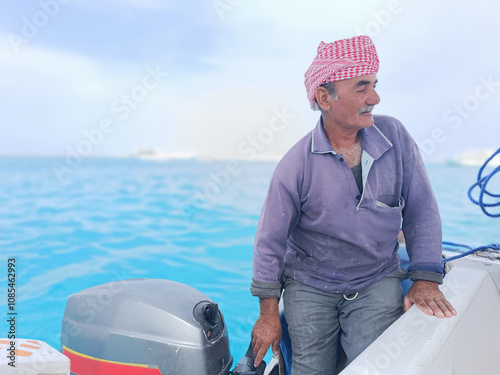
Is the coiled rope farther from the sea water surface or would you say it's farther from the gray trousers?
the sea water surface

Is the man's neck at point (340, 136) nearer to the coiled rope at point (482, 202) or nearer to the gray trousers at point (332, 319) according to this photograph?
the gray trousers at point (332, 319)

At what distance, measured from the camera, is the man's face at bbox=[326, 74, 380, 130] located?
1.34 meters

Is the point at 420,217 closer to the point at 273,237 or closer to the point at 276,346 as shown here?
the point at 273,237

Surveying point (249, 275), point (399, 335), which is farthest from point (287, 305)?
point (249, 275)

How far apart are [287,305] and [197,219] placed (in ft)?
22.8

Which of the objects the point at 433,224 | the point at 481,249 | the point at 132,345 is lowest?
the point at 132,345

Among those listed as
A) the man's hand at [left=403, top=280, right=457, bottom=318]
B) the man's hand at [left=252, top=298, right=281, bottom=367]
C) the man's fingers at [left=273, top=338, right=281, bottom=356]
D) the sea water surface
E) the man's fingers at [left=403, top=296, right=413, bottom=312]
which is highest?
the man's hand at [left=403, top=280, right=457, bottom=318]

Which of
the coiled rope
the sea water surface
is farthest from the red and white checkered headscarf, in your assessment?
the sea water surface

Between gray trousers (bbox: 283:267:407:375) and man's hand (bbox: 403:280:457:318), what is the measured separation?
6 centimetres

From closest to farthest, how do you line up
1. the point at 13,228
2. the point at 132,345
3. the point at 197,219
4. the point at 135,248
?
1. the point at 132,345
2. the point at 135,248
3. the point at 13,228
4. the point at 197,219

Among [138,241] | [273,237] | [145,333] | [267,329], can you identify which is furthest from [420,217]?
[138,241]

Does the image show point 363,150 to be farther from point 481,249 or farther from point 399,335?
point 481,249

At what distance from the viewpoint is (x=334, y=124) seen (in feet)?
4.65

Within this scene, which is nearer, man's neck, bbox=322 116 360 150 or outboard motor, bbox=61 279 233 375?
outboard motor, bbox=61 279 233 375
